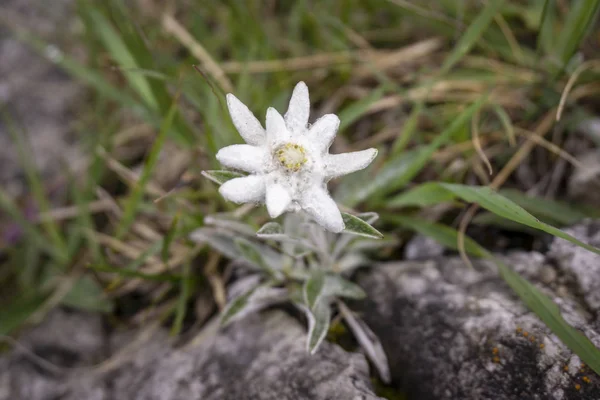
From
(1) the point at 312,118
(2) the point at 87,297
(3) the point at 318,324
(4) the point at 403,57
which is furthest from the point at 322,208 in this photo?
(4) the point at 403,57

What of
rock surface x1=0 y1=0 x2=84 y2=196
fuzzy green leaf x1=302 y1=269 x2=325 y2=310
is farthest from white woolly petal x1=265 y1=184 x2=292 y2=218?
rock surface x1=0 y1=0 x2=84 y2=196

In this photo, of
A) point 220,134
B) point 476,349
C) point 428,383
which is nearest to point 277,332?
point 428,383

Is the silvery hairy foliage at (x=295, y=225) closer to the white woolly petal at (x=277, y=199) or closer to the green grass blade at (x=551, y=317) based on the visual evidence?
the white woolly petal at (x=277, y=199)

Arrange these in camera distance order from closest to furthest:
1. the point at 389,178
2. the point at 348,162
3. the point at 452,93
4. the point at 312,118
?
the point at 348,162 → the point at 389,178 → the point at 452,93 → the point at 312,118

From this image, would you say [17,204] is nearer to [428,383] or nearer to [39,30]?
[39,30]

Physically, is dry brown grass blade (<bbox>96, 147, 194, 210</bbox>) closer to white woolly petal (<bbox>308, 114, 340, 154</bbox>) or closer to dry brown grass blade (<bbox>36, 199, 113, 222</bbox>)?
dry brown grass blade (<bbox>36, 199, 113, 222</bbox>)

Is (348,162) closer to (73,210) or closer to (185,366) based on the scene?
(185,366)

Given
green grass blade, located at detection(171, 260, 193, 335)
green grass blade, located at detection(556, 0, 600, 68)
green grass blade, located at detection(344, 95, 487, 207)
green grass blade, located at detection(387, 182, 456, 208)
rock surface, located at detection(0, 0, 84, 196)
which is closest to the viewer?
green grass blade, located at detection(387, 182, 456, 208)
